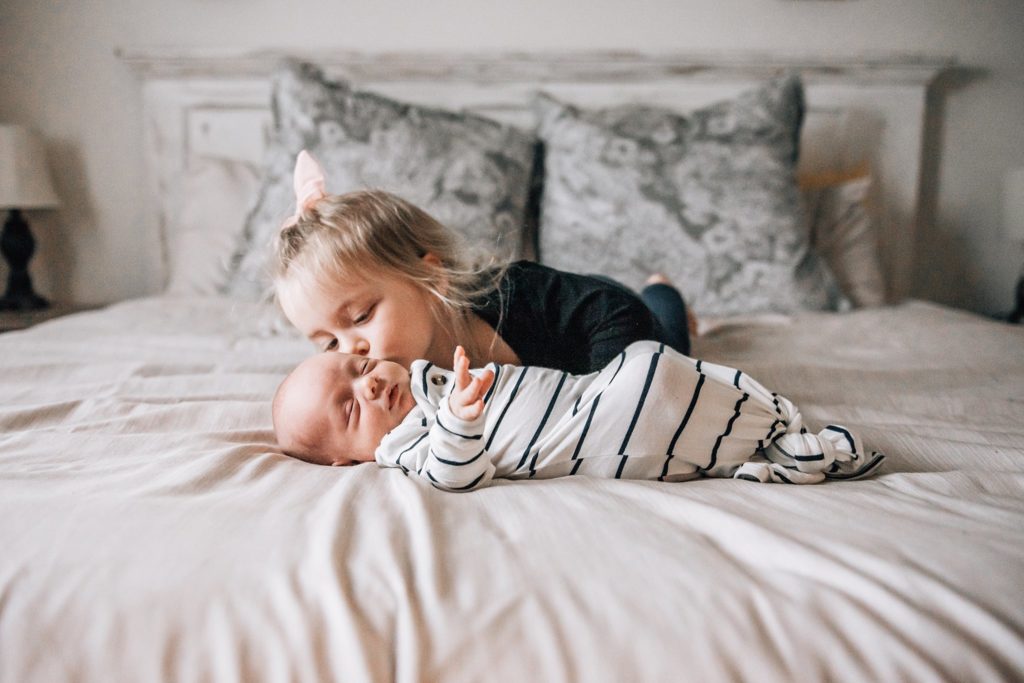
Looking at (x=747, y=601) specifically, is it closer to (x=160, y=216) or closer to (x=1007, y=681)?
(x=1007, y=681)

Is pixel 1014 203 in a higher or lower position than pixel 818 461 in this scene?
higher

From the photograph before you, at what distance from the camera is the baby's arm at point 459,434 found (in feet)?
2.15

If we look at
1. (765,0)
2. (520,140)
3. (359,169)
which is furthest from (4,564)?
(765,0)

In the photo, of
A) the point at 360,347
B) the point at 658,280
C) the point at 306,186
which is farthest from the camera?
the point at 658,280

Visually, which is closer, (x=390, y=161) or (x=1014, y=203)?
(x=390, y=161)

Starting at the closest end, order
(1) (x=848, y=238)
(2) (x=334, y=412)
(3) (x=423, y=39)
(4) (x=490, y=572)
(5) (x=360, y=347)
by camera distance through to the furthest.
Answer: (4) (x=490, y=572) < (2) (x=334, y=412) < (5) (x=360, y=347) < (1) (x=848, y=238) < (3) (x=423, y=39)

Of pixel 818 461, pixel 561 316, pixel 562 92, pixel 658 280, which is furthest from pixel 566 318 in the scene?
pixel 562 92

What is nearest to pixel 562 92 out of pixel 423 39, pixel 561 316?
pixel 423 39

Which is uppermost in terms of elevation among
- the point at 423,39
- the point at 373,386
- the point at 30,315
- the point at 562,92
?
the point at 423,39

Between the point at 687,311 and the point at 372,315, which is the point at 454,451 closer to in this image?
the point at 372,315

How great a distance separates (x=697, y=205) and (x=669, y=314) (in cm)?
49

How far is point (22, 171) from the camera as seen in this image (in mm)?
1993

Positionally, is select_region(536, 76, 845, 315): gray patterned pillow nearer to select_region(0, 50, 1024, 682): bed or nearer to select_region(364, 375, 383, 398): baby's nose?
select_region(0, 50, 1024, 682): bed

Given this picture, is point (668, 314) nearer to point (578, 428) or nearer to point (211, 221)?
point (578, 428)
